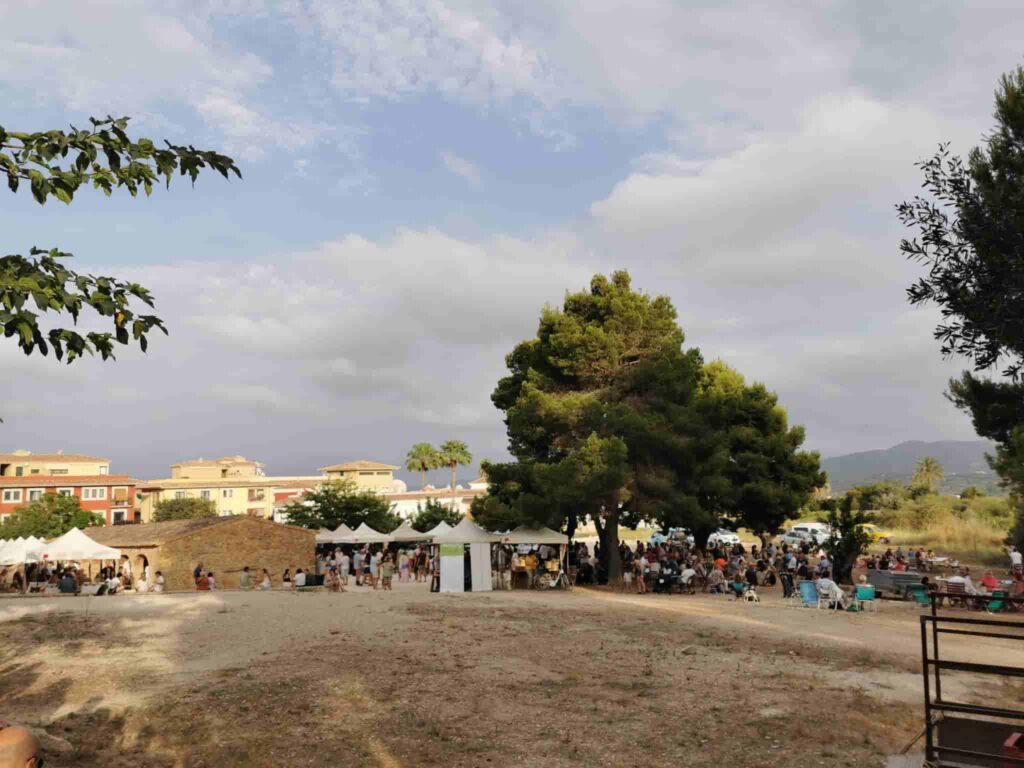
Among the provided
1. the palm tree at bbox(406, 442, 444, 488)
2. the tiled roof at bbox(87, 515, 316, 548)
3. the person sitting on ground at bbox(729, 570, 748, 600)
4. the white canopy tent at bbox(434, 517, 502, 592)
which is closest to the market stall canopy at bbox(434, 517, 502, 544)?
the white canopy tent at bbox(434, 517, 502, 592)

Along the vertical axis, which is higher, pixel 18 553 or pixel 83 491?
pixel 83 491

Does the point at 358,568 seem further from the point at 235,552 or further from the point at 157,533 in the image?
the point at 157,533

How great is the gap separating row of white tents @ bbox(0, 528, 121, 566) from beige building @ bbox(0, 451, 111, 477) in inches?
2697

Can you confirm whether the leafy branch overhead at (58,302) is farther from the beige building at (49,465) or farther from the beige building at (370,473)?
the beige building at (370,473)

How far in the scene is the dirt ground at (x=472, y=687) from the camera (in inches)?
336

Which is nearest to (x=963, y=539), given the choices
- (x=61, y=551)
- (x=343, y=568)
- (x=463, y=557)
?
(x=463, y=557)

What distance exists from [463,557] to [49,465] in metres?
86.3

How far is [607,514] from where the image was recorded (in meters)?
29.3

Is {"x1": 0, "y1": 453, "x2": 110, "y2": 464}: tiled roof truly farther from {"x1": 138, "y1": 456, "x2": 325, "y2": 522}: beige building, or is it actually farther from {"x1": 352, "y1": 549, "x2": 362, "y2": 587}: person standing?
{"x1": 352, "y1": 549, "x2": 362, "y2": 587}: person standing

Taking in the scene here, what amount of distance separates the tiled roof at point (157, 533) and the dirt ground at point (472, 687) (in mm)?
13650

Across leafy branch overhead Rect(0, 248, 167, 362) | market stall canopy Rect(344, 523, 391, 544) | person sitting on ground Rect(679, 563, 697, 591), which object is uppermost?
leafy branch overhead Rect(0, 248, 167, 362)

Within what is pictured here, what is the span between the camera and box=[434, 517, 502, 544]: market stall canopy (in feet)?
86.8

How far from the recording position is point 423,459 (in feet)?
271

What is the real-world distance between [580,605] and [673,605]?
8.64 ft
